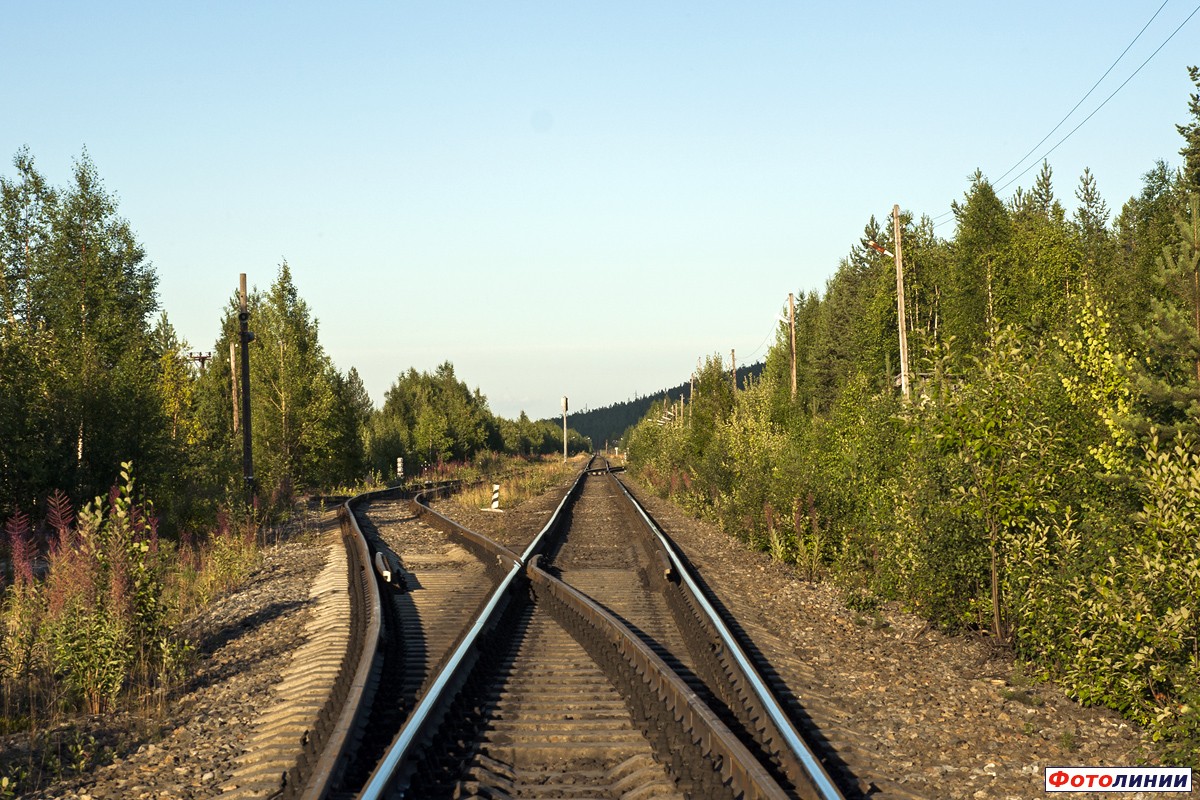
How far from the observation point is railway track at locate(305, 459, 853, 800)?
5379mm

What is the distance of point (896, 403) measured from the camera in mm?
13438

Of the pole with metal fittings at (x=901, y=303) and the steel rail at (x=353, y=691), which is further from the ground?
the pole with metal fittings at (x=901, y=303)

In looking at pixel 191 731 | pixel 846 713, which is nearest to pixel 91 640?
pixel 191 731

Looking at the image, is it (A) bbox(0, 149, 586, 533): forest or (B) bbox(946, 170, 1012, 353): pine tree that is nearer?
(A) bbox(0, 149, 586, 533): forest

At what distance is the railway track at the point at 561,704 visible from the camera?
538 cm

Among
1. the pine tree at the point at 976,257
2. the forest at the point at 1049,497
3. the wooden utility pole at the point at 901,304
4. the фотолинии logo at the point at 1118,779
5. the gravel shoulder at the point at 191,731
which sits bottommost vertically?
the фотолинии logo at the point at 1118,779

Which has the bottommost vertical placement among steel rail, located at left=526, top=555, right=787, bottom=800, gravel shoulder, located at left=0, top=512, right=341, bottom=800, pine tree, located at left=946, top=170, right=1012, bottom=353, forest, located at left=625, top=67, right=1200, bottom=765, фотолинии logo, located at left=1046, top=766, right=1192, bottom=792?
фотолинии logo, located at left=1046, top=766, right=1192, bottom=792

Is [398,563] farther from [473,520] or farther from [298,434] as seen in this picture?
[298,434]

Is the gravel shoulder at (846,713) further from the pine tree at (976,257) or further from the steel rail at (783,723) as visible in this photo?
the pine tree at (976,257)

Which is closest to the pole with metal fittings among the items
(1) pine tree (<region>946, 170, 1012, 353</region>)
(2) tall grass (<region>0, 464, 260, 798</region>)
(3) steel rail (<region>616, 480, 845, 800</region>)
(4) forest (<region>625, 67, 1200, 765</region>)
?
(4) forest (<region>625, 67, 1200, 765</region>)

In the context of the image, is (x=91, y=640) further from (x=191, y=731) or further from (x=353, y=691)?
(x=353, y=691)

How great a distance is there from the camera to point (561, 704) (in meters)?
7.27

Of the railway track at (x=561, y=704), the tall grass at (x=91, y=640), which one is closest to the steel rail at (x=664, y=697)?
the railway track at (x=561, y=704)

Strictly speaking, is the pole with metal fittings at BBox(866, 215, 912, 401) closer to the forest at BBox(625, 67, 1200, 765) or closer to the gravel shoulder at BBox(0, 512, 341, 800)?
the forest at BBox(625, 67, 1200, 765)
